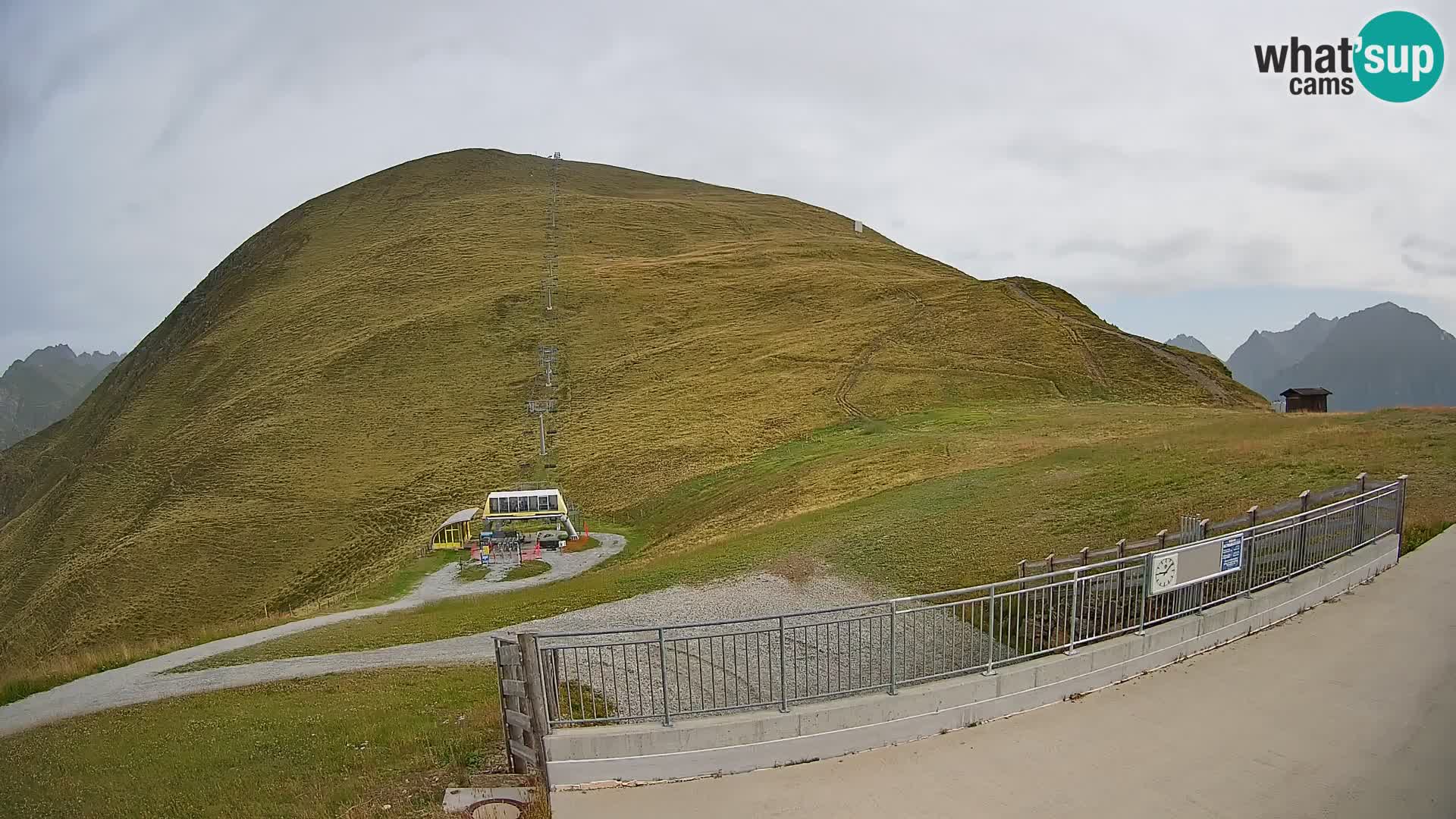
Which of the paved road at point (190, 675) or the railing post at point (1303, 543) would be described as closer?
the railing post at point (1303, 543)

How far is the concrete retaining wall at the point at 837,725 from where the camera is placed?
841 centimetres

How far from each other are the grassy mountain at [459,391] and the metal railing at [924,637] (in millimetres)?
18228

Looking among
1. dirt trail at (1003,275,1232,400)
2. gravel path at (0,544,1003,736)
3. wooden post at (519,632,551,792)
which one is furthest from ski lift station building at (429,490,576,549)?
dirt trail at (1003,275,1232,400)

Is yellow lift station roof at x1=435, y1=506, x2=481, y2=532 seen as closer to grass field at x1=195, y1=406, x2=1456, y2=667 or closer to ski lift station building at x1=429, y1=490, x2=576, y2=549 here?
ski lift station building at x1=429, y1=490, x2=576, y2=549

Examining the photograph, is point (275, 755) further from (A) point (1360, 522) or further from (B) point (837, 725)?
(A) point (1360, 522)

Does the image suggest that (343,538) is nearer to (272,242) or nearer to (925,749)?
(925,749)

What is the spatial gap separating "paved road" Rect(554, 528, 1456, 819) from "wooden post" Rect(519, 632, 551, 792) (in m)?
0.76

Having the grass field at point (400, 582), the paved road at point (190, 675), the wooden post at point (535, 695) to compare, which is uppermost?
the wooden post at point (535, 695)

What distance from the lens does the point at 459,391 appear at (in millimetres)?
71438

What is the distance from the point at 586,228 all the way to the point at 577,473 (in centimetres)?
6285

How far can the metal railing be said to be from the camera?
30.1ft

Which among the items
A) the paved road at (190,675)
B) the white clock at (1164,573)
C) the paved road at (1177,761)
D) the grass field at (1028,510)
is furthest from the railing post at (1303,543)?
the paved road at (190,675)

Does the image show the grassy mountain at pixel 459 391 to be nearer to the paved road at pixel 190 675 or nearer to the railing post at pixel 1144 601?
the paved road at pixel 190 675

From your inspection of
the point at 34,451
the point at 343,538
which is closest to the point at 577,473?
the point at 343,538
